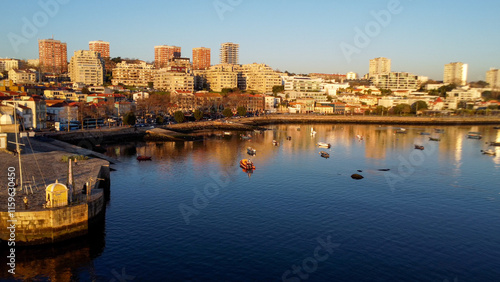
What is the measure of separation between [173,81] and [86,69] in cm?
2110

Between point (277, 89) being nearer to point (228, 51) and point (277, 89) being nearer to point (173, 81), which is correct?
point (173, 81)

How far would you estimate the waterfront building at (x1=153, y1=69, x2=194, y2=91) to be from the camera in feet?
297

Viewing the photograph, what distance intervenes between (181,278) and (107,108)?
49198 mm

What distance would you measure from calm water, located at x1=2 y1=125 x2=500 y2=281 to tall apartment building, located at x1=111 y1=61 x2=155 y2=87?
74.3 m

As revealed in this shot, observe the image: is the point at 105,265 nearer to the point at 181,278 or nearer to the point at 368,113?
the point at 181,278

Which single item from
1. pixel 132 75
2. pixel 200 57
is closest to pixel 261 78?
pixel 132 75

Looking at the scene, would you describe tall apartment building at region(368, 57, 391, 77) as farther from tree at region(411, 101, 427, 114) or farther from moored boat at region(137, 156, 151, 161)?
moored boat at region(137, 156, 151, 161)

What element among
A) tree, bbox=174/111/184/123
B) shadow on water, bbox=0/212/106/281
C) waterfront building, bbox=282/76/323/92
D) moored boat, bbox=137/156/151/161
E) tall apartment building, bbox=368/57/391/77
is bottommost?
shadow on water, bbox=0/212/106/281

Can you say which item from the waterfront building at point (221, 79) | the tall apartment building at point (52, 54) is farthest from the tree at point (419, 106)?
the tall apartment building at point (52, 54)

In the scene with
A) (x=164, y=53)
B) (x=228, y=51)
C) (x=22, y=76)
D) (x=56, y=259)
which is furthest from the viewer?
(x=228, y=51)

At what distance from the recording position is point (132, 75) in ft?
345

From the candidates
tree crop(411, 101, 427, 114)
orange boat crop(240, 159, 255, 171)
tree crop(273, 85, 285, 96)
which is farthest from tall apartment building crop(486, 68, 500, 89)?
orange boat crop(240, 159, 255, 171)

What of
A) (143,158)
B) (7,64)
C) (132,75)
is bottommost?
(143,158)

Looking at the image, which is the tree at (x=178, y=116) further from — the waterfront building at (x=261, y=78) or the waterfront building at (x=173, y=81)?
the waterfront building at (x=261, y=78)
